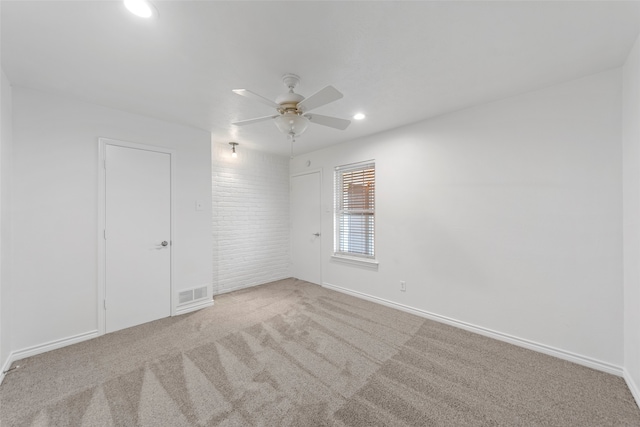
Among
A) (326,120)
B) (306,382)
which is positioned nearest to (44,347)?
(306,382)

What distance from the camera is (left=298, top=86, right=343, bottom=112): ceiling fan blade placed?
164cm

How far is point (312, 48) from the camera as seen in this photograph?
Answer: 1.75 m

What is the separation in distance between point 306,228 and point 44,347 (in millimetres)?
3491

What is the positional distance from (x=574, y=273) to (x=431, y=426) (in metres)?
1.86

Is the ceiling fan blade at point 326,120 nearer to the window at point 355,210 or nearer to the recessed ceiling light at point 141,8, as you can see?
the recessed ceiling light at point 141,8

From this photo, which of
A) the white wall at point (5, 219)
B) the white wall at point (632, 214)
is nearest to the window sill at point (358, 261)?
the white wall at point (632, 214)

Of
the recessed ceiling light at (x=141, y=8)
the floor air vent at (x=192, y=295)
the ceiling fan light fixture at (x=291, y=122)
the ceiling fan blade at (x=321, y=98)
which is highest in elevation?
the recessed ceiling light at (x=141, y=8)

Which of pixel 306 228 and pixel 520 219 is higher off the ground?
pixel 520 219

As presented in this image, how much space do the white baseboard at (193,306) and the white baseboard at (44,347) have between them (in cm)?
80

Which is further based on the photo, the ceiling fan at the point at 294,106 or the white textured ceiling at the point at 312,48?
the ceiling fan at the point at 294,106

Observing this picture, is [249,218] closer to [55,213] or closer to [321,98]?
[55,213]

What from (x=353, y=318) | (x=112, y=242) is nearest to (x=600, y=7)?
(x=353, y=318)

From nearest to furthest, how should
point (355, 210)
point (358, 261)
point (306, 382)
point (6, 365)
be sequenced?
point (306, 382) → point (6, 365) → point (358, 261) → point (355, 210)

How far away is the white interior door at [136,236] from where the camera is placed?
274 cm
